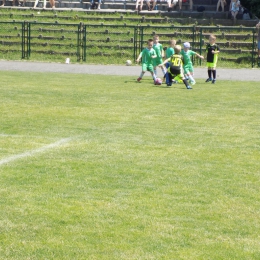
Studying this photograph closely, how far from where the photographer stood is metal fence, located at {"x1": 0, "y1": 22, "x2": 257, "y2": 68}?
35.6m

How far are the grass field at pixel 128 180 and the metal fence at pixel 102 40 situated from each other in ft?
58.2

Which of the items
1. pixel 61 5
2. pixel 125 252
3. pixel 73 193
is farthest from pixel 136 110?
pixel 61 5

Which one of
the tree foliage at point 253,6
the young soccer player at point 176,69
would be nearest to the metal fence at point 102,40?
the tree foliage at point 253,6

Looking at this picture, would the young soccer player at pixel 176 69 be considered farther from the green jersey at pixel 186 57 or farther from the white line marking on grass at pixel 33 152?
the white line marking on grass at pixel 33 152

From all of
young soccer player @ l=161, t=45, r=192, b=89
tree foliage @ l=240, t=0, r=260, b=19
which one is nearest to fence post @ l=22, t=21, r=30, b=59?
tree foliage @ l=240, t=0, r=260, b=19

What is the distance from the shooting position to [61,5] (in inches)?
1786

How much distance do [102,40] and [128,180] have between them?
28744 millimetres

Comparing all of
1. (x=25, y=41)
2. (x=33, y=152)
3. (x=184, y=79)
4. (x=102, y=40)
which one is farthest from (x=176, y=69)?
(x=25, y=41)

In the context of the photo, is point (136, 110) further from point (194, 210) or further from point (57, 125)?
point (194, 210)

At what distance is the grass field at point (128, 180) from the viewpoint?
6836 millimetres

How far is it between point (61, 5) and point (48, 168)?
36.3 meters

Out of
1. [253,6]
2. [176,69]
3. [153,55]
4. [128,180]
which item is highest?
[253,6]

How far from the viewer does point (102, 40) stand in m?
37.6

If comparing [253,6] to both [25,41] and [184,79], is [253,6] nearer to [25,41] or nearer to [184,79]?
[25,41]
